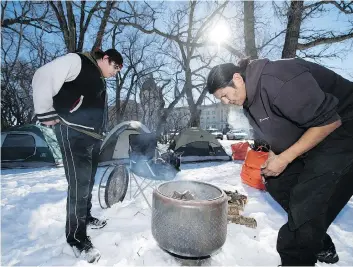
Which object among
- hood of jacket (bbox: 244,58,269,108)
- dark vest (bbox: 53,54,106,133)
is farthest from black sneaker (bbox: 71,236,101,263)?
hood of jacket (bbox: 244,58,269,108)

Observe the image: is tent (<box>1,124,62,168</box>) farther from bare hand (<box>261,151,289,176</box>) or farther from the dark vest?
bare hand (<box>261,151,289,176</box>)

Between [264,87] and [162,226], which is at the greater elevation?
[264,87]

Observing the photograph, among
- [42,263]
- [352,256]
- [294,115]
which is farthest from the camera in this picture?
[352,256]

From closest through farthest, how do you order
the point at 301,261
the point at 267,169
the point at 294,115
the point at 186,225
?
the point at 294,115, the point at 301,261, the point at 267,169, the point at 186,225

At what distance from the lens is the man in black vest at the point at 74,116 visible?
248cm

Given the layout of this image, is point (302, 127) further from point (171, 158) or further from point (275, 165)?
point (171, 158)

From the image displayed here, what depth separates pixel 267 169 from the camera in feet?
6.52

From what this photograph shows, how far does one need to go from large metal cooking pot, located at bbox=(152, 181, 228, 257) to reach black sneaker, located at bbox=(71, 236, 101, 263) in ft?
2.34

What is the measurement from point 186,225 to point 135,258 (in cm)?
81

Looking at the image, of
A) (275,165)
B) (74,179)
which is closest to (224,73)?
(275,165)

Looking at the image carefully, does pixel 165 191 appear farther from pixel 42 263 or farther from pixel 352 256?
pixel 352 256

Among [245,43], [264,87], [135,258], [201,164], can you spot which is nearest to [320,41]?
[245,43]

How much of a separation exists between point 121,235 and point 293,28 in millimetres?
8487

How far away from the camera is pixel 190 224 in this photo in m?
2.21
